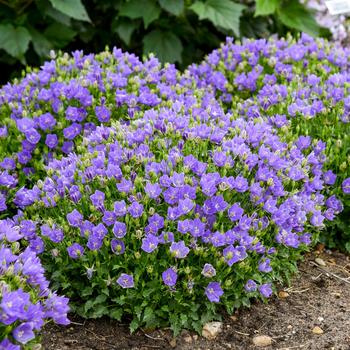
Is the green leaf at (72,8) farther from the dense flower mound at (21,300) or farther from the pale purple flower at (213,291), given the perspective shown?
the pale purple flower at (213,291)

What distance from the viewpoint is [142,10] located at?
5758 millimetres

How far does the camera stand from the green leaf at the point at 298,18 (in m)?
6.20

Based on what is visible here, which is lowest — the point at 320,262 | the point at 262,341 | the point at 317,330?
the point at 262,341

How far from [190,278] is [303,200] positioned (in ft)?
2.71

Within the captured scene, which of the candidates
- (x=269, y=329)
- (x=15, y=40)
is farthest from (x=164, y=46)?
(x=269, y=329)

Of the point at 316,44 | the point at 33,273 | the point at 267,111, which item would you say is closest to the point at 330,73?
the point at 316,44

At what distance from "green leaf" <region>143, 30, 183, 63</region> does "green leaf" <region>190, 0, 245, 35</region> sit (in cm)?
38

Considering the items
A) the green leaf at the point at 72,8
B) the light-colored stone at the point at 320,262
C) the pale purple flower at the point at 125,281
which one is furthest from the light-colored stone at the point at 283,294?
the green leaf at the point at 72,8

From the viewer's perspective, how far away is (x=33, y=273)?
2.63 metres

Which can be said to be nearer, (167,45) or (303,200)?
(303,200)

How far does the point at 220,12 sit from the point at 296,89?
1.64 meters

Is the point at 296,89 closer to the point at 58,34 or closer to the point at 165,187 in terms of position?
the point at 165,187

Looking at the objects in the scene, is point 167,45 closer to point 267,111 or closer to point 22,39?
point 22,39

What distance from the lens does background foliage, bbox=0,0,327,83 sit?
5.55 m
